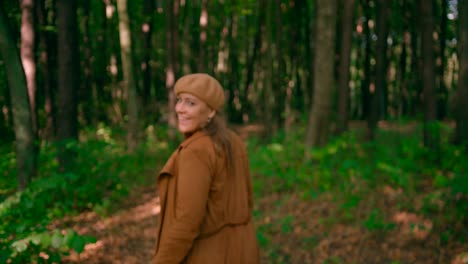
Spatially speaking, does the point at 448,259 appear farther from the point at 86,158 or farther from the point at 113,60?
the point at 113,60

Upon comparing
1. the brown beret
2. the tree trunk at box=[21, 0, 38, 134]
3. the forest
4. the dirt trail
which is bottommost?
the dirt trail

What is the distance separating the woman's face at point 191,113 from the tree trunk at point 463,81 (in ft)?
22.0

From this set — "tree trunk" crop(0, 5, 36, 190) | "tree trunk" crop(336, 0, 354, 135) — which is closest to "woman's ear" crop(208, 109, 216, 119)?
"tree trunk" crop(0, 5, 36, 190)

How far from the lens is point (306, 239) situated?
616 centimetres

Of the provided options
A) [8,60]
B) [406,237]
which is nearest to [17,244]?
[8,60]

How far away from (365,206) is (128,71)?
7.39 meters

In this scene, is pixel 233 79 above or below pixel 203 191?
above

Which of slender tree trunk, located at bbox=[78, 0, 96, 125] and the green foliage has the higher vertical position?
slender tree trunk, located at bbox=[78, 0, 96, 125]

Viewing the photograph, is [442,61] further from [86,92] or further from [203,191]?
[203,191]

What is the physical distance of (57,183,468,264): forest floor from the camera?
17.4ft

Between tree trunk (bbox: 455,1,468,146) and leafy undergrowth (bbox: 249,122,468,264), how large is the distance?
0.46 meters

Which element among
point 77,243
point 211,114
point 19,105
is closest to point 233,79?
point 19,105

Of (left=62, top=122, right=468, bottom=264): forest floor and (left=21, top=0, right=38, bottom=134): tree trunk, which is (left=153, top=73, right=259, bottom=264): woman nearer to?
(left=62, top=122, right=468, bottom=264): forest floor

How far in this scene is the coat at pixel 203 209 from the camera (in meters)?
2.11
